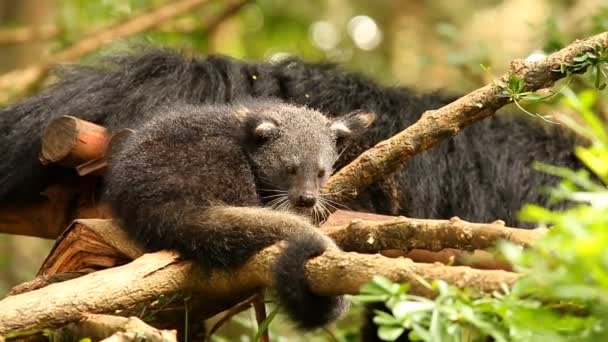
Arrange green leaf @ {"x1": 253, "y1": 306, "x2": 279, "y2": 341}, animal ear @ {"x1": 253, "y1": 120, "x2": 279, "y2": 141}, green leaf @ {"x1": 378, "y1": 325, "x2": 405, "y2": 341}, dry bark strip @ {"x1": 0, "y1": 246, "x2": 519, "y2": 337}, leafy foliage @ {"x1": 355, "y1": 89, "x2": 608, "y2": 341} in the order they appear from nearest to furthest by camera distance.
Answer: leafy foliage @ {"x1": 355, "y1": 89, "x2": 608, "y2": 341} < green leaf @ {"x1": 378, "y1": 325, "x2": 405, "y2": 341} < dry bark strip @ {"x1": 0, "y1": 246, "x2": 519, "y2": 337} < green leaf @ {"x1": 253, "y1": 306, "x2": 279, "y2": 341} < animal ear @ {"x1": 253, "y1": 120, "x2": 279, "y2": 141}

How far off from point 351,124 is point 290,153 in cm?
35

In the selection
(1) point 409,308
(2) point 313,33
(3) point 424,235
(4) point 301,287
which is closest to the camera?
(1) point 409,308

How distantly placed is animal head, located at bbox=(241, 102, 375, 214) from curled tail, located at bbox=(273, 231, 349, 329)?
2.54 ft

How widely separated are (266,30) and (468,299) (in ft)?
25.2

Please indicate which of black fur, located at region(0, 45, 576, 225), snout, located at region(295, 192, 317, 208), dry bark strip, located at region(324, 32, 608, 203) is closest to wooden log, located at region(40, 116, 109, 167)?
black fur, located at region(0, 45, 576, 225)

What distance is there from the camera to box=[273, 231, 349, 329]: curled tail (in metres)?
2.25

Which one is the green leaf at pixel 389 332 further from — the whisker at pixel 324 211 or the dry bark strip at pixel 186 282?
the whisker at pixel 324 211

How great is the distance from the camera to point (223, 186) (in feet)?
9.66

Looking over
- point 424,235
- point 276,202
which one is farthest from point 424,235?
point 276,202

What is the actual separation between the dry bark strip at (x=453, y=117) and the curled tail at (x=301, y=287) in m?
0.55

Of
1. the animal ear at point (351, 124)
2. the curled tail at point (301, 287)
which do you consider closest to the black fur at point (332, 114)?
the animal ear at point (351, 124)

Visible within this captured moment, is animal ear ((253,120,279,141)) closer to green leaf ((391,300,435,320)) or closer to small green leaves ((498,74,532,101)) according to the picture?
small green leaves ((498,74,532,101))

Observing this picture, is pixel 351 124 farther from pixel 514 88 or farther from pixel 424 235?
pixel 424 235

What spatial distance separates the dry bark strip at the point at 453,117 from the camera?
272 centimetres
